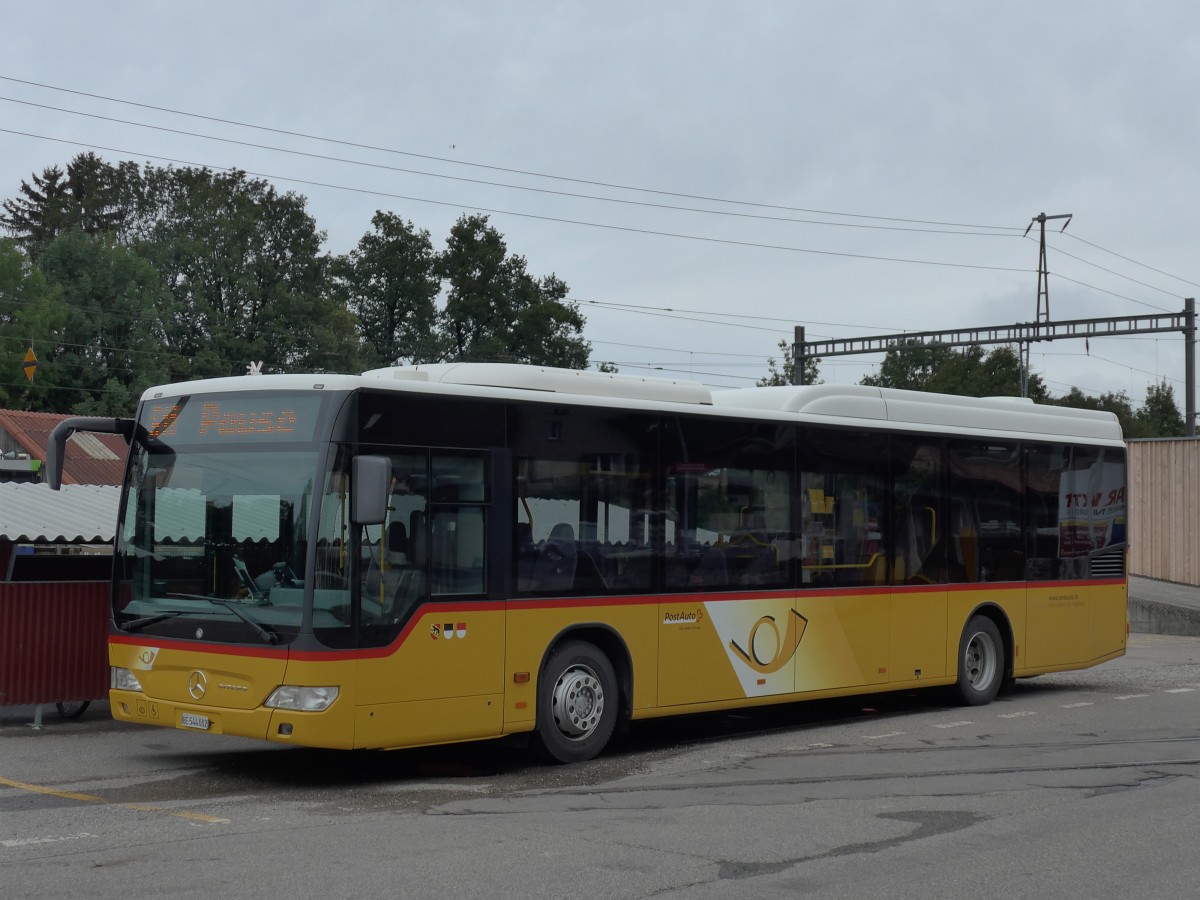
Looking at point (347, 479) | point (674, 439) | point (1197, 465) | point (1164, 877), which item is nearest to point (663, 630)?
point (674, 439)

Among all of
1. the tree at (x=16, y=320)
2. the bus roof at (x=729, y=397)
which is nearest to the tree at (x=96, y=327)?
the tree at (x=16, y=320)

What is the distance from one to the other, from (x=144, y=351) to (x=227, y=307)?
20.5 ft

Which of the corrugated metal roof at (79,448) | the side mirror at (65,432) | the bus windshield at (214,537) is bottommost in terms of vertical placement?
the bus windshield at (214,537)

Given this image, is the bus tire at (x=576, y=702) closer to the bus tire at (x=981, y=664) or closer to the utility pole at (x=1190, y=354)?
the bus tire at (x=981, y=664)

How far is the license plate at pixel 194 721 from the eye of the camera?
405 inches

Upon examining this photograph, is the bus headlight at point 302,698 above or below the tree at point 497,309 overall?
below

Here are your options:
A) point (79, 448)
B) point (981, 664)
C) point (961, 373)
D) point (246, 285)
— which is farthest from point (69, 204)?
point (981, 664)

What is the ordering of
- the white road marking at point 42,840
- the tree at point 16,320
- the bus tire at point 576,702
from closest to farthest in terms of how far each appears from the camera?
the white road marking at point 42,840, the bus tire at point 576,702, the tree at point 16,320

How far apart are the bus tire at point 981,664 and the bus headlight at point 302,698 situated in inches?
315

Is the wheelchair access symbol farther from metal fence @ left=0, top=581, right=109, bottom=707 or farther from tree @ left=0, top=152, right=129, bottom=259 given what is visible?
tree @ left=0, top=152, right=129, bottom=259

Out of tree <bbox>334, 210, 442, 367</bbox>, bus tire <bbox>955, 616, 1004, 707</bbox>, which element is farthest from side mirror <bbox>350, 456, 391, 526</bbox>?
tree <bbox>334, 210, 442, 367</bbox>

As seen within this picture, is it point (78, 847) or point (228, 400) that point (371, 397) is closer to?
point (228, 400)

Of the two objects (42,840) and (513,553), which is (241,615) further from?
(42,840)

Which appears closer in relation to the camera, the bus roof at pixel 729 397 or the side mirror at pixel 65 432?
the bus roof at pixel 729 397
